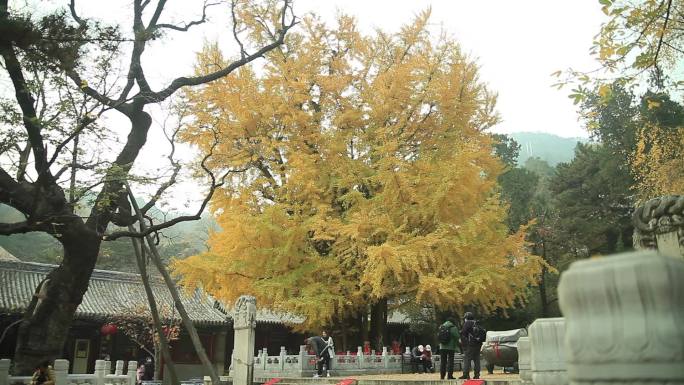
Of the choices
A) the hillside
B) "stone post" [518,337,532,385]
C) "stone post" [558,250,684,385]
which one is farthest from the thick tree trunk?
the hillside

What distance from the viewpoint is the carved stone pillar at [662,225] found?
490 centimetres

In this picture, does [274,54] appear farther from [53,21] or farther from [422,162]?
[53,21]

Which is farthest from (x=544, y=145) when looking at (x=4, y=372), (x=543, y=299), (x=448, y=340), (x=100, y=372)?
(x=4, y=372)

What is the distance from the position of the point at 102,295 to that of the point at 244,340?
42.6ft

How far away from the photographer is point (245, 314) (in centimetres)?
1043

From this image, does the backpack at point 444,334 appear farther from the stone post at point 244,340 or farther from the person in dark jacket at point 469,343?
the stone post at point 244,340

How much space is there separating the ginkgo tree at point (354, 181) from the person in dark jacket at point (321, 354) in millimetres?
603

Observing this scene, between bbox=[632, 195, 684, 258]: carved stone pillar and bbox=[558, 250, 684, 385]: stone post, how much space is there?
4.18 meters

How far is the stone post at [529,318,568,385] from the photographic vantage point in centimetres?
319

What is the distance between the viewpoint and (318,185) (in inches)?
541

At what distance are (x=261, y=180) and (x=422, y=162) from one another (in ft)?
13.7

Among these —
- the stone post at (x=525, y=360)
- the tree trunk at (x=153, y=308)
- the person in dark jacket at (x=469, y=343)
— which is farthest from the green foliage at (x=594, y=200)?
the stone post at (x=525, y=360)

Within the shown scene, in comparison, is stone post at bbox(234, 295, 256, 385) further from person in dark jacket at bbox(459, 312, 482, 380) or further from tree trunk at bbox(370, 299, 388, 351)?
tree trunk at bbox(370, 299, 388, 351)

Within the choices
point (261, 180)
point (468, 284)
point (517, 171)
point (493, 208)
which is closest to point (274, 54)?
point (261, 180)
